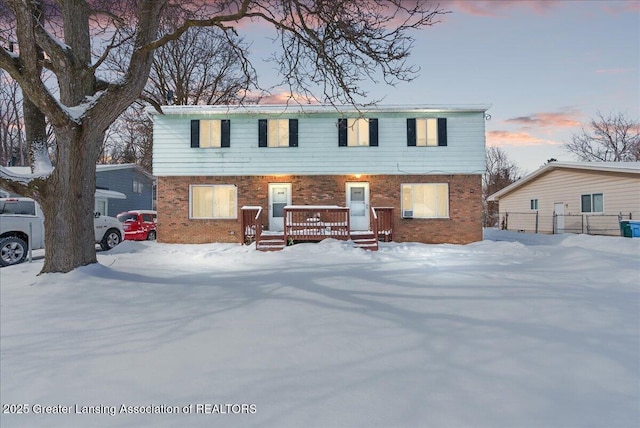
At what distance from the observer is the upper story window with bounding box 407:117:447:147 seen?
1468 cm

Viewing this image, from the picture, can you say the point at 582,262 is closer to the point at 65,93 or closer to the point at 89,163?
the point at 89,163

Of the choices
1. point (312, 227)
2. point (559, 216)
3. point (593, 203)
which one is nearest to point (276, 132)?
point (312, 227)

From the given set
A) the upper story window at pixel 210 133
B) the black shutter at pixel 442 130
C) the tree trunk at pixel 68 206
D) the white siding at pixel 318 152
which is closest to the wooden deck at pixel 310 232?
the white siding at pixel 318 152

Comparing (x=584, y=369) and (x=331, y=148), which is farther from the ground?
(x=331, y=148)

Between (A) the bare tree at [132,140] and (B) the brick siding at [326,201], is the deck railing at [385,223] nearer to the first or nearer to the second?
(B) the brick siding at [326,201]

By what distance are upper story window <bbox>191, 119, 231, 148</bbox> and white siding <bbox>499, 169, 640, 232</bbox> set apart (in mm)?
18070

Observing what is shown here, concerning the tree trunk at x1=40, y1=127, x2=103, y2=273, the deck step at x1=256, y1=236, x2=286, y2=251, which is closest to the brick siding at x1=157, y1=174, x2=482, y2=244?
the deck step at x1=256, y1=236, x2=286, y2=251

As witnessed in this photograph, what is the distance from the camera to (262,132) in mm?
14961

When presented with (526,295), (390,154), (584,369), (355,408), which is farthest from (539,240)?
(355,408)

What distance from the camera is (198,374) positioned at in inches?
118

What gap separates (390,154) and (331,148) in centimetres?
232

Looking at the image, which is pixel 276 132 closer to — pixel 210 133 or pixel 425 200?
pixel 210 133

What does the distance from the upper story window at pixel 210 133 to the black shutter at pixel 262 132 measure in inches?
47.1

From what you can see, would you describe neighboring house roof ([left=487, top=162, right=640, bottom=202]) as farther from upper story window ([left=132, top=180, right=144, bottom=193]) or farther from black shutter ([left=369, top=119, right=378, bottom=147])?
upper story window ([left=132, top=180, right=144, bottom=193])
